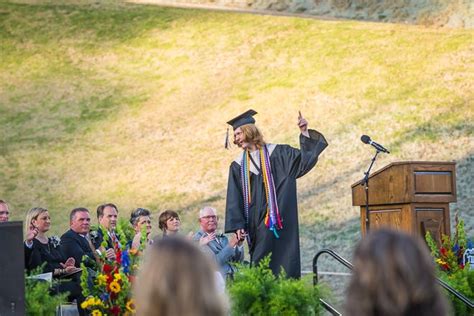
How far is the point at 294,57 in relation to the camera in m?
22.6

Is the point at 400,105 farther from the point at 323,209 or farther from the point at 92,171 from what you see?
the point at 92,171

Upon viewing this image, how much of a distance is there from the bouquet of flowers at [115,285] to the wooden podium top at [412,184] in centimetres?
330

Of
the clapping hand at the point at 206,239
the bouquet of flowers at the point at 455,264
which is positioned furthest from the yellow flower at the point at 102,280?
the bouquet of flowers at the point at 455,264

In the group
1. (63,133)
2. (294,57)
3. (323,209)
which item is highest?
(294,57)

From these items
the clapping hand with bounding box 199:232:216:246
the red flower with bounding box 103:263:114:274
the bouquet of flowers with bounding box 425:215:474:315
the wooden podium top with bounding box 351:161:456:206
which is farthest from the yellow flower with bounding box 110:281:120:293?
the wooden podium top with bounding box 351:161:456:206

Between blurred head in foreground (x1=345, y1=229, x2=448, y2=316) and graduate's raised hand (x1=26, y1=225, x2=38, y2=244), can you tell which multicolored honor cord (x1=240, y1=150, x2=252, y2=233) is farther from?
blurred head in foreground (x1=345, y1=229, x2=448, y2=316)

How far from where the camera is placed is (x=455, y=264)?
32.8 ft

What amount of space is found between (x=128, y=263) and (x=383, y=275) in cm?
512

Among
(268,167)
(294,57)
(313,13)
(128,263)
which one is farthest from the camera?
(313,13)

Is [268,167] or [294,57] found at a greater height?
[294,57]

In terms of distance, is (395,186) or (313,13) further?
(313,13)

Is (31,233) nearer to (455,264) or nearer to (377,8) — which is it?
(455,264)

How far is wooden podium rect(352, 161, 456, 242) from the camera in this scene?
33.6ft

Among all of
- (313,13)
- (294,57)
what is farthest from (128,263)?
(313,13)
